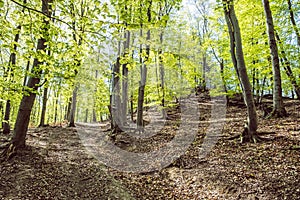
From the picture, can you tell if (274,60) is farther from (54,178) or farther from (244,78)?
(54,178)

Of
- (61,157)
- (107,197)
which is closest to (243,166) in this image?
(107,197)

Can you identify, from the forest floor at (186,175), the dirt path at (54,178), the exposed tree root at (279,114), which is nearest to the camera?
the forest floor at (186,175)

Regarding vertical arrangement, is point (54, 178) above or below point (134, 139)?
below

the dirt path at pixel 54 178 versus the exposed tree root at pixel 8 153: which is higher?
the exposed tree root at pixel 8 153

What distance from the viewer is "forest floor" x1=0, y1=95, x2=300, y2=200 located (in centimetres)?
489

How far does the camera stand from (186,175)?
6.31m

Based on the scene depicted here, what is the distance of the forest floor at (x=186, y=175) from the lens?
489cm

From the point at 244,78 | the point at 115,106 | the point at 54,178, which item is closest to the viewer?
the point at 54,178

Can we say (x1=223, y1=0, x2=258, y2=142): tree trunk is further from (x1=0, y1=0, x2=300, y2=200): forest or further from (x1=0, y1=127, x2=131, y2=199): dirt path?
(x1=0, y1=127, x2=131, y2=199): dirt path

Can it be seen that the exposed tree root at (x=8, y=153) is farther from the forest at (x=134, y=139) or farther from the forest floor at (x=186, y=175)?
the forest floor at (x=186, y=175)

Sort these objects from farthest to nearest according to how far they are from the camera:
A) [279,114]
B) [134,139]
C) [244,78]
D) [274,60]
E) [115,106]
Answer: [115,106] < [134,139] < [279,114] < [274,60] < [244,78]

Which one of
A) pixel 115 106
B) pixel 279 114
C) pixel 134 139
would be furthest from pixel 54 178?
pixel 279 114

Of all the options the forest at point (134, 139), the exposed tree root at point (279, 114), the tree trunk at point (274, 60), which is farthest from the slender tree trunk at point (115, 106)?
the exposed tree root at point (279, 114)

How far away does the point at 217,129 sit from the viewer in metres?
10.1
